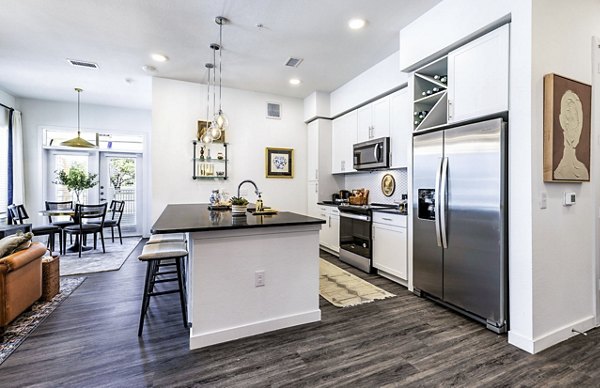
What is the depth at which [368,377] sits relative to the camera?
184 centimetres

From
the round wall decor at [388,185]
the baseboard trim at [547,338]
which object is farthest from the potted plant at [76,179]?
the baseboard trim at [547,338]

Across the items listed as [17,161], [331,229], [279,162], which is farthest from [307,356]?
[17,161]

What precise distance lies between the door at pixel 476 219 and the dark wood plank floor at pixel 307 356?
277 millimetres

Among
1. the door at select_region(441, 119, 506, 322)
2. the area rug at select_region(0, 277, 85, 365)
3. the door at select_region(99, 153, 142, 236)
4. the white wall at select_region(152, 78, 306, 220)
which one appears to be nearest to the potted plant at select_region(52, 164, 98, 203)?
the door at select_region(99, 153, 142, 236)

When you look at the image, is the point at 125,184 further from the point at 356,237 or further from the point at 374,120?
the point at 374,120

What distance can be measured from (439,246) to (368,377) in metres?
1.57

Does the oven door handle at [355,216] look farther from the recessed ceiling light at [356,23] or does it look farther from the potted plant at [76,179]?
the potted plant at [76,179]

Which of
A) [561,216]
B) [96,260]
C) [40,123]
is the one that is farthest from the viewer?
[40,123]

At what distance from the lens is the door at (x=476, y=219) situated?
2.34m

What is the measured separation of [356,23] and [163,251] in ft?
10.3

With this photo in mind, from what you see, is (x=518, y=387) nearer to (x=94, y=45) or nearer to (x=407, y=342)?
(x=407, y=342)

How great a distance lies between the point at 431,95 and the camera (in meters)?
3.16

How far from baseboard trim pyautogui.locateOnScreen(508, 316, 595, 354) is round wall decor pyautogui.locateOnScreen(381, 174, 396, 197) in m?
2.60

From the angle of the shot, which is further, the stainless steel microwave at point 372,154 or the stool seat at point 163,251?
the stainless steel microwave at point 372,154
